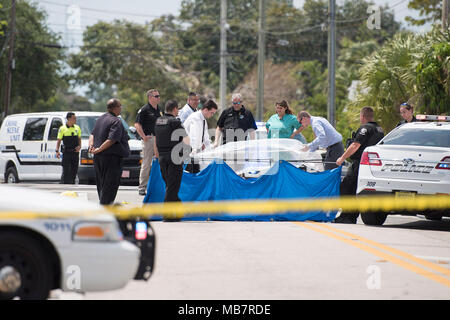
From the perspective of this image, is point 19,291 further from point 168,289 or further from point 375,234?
point 375,234

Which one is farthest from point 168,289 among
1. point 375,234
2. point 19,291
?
point 375,234

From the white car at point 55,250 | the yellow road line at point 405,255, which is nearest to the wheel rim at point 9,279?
the white car at point 55,250

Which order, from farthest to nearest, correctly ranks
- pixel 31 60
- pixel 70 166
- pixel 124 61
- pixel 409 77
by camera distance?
pixel 124 61, pixel 31 60, pixel 409 77, pixel 70 166

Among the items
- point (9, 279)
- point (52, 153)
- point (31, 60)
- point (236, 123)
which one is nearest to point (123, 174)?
point (52, 153)

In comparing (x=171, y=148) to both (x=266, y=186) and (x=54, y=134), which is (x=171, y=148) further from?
(x=54, y=134)

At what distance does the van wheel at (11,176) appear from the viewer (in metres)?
20.7

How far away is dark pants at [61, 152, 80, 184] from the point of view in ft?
60.4

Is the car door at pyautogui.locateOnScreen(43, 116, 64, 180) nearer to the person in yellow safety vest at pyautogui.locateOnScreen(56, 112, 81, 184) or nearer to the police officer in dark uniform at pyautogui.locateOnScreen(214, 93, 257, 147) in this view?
the person in yellow safety vest at pyautogui.locateOnScreen(56, 112, 81, 184)

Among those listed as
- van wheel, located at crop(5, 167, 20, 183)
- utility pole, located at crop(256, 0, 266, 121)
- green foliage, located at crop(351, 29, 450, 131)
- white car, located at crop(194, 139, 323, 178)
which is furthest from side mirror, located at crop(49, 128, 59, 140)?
utility pole, located at crop(256, 0, 266, 121)

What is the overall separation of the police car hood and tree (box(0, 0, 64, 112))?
137 ft

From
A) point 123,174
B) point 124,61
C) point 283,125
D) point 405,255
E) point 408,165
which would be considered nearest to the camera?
point 405,255

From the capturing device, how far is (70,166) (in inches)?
728

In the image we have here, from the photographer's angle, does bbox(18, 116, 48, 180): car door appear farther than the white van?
Yes

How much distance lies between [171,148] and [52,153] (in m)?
8.39
